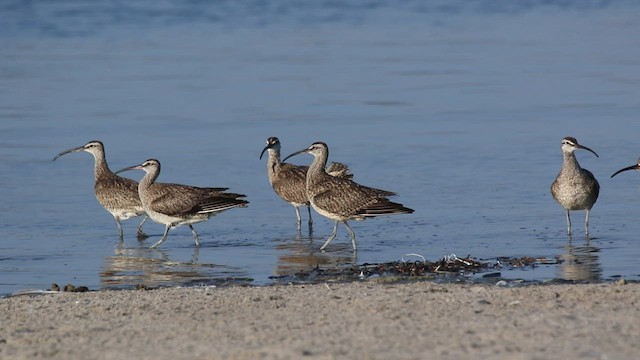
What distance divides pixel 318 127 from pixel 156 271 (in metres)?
8.46

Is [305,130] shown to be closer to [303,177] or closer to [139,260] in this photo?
[303,177]

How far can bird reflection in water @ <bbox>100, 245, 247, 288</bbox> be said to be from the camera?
12.4 metres

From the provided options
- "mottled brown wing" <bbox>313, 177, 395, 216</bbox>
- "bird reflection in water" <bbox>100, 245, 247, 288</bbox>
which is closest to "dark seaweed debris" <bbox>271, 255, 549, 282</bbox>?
"bird reflection in water" <bbox>100, 245, 247, 288</bbox>

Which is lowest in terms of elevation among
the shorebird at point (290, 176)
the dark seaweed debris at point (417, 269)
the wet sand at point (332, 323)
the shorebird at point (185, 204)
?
the wet sand at point (332, 323)

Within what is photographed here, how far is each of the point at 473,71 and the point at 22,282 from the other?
16.0 m

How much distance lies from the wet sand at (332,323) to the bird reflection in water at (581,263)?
3.59ft

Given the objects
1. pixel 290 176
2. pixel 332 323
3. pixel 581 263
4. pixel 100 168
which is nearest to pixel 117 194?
pixel 100 168

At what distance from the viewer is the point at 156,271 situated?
43.3 ft

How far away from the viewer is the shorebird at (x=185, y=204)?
1534 centimetres

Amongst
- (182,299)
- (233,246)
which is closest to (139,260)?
(233,246)

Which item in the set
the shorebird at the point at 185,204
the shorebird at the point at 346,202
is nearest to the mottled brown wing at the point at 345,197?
the shorebird at the point at 346,202

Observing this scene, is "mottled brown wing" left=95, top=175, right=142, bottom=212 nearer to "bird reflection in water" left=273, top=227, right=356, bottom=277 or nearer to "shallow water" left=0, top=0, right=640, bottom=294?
"shallow water" left=0, top=0, right=640, bottom=294

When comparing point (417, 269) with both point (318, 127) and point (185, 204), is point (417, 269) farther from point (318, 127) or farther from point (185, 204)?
point (318, 127)

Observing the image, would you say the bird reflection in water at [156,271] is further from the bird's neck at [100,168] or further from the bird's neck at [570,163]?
the bird's neck at [570,163]
